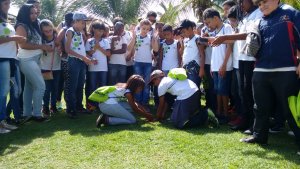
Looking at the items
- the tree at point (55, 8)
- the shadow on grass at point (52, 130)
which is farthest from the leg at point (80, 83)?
the tree at point (55, 8)

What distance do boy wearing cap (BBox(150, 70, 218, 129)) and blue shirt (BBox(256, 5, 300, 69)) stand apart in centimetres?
167

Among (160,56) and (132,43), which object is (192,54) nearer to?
(160,56)

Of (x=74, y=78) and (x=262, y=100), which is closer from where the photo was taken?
(x=262, y=100)

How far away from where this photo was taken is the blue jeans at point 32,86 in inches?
249

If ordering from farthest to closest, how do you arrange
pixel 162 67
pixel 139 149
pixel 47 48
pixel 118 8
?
pixel 118 8, pixel 162 67, pixel 47 48, pixel 139 149

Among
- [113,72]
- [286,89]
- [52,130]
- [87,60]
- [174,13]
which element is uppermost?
[174,13]

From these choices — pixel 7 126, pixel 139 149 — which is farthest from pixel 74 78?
pixel 139 149

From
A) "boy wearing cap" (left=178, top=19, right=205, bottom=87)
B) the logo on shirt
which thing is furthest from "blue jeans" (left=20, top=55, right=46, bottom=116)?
the logo on shirt

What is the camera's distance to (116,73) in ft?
24.9

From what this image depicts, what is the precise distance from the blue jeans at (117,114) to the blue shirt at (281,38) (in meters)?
2.56

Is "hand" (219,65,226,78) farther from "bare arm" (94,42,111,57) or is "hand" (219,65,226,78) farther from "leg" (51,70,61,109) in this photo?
"leg" (51,70,61,109)

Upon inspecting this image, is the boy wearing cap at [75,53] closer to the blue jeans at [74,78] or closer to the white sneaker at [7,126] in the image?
the blue jeans at [74,78]

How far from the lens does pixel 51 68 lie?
22.8 feet

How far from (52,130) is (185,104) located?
85.4 inches
